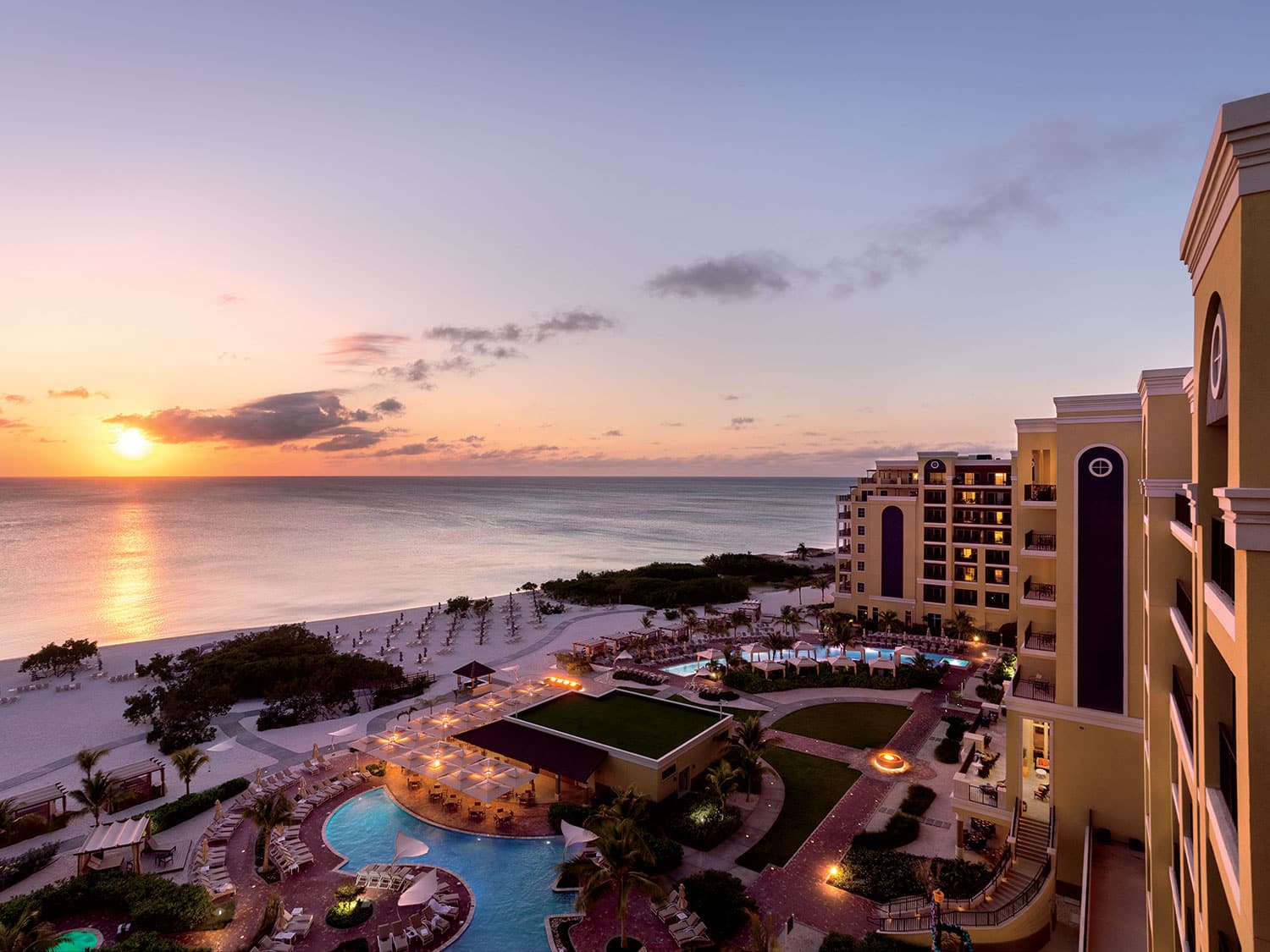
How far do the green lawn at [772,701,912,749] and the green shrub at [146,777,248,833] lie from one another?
77.1 feet

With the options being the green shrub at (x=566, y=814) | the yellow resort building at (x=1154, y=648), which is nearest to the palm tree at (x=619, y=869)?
the green shrub at (x=566, y=814)

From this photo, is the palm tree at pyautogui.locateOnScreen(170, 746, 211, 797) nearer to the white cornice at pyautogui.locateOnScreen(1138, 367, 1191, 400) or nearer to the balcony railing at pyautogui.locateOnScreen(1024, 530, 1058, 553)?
the balcony railing at pyautogui.locateOnScreen(1024, 530, 1058, 553)

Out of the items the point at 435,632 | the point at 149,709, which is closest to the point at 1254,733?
the point at 149,709

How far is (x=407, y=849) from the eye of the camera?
19.2m

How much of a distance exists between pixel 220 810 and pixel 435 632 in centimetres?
3202

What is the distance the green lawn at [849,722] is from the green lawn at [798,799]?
258 cm

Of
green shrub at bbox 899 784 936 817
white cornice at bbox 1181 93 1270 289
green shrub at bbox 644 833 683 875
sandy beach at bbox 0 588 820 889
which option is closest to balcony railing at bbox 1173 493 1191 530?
white cornice at bbox 1181 93 1270 289

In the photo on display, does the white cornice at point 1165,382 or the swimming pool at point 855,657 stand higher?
the white cornice at point 1165,382

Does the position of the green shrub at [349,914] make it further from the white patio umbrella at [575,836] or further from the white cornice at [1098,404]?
the white cornice at [1098,404]

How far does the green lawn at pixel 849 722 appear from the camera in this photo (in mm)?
30000

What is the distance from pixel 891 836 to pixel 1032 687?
21.8 feet

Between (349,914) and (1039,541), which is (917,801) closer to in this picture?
(1039,541)

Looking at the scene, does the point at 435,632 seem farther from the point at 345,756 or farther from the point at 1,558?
the point at 1,558

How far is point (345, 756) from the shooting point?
94.8 ft
